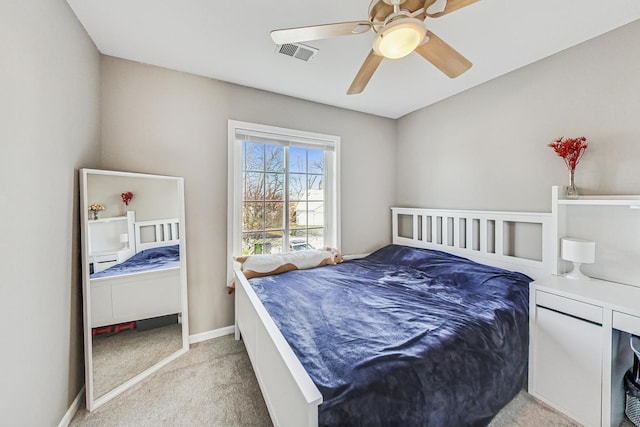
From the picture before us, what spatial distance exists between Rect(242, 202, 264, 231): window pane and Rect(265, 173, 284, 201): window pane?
0.14m

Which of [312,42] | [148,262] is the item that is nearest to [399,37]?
[312,42]

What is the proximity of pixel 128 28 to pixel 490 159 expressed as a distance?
10.7 feet

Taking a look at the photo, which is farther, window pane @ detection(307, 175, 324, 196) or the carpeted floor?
window pane @ detection(307, 175, 324, 196)

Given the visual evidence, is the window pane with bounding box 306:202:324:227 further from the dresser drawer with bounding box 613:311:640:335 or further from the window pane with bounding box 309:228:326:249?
the dresser drawer with bounding box 613:311:640:335

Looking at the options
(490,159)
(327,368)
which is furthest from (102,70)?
(490,159)

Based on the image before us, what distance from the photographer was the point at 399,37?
119 centimetres

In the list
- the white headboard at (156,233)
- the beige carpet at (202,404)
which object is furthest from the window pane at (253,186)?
the beige carpet at (202,404)

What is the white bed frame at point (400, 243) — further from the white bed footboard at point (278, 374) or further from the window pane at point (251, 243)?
the window pane at point (251, 243)

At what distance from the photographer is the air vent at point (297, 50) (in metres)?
1.92

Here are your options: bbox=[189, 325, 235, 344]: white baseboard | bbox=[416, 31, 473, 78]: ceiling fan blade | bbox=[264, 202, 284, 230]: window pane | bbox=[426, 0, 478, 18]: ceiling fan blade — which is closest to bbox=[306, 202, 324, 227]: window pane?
bbox=[264, 202, 284, 230]: window pane

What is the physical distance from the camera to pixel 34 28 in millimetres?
1234

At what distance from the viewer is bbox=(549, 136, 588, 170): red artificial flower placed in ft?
6.11

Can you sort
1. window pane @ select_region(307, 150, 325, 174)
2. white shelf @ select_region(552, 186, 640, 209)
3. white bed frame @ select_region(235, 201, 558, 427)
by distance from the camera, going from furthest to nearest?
window pane @ select_region(307, 150, 325, 174), white shelf @ select_region(552, 186, 640, 209), white bed frame @ select_region(235, 201, 558, 427)

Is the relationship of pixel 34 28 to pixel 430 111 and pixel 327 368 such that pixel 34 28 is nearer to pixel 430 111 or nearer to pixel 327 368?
pixel 327 368
